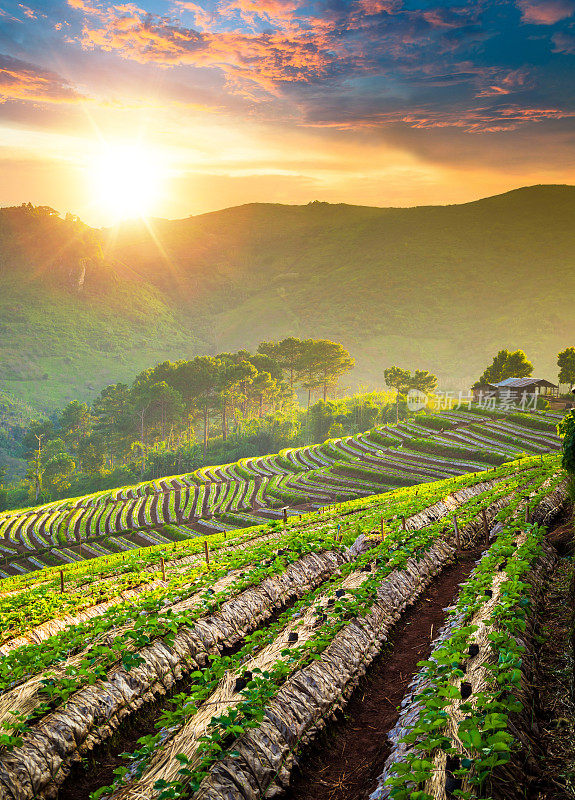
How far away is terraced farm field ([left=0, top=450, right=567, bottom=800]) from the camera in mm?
7488

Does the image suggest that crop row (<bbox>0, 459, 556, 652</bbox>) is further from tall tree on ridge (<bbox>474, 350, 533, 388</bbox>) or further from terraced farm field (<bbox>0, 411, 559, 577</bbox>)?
tall tree on ridge (<bbox>474, 350, 533, 388</bbox>)

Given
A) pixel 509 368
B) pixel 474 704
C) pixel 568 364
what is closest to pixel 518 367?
pixel 509 368

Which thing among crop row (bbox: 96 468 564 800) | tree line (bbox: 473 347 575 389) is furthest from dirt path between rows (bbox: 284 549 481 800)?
tree line (bbox: 473 347 575 389)

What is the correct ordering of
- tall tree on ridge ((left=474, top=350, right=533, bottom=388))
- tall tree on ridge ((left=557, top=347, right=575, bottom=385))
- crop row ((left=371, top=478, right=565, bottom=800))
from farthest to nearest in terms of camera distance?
tall tree on ridge ((left=474, top=350, right=533, bottom=388)), tall tree on ridge ((left=557, top=347, right=575, bottom=385)), crop row ((left=371, top=478, right=565, bottom=800))

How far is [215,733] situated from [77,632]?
6.56 meters

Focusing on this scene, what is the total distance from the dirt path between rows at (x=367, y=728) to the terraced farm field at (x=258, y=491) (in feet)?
157

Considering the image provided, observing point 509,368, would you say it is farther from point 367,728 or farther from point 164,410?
point 367,728

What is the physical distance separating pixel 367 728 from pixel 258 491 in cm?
6440

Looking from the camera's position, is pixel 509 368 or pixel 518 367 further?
pixel 509 368

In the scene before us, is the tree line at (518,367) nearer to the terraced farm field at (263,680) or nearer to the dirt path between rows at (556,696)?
the terraced farm field at (263,680)

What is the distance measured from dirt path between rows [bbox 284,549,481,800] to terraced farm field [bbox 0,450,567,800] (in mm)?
63

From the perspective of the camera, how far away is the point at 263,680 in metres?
9.13

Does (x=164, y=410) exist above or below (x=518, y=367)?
below

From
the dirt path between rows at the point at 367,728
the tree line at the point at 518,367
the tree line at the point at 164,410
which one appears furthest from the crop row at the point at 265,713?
the tree line at the point at 164,410
